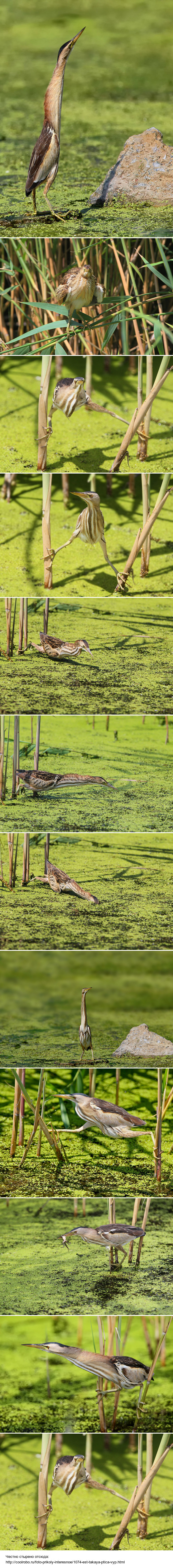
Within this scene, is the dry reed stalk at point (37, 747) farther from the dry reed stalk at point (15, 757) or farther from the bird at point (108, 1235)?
the bird at point (108, 1235)

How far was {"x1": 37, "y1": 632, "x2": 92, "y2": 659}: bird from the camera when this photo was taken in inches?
82.0

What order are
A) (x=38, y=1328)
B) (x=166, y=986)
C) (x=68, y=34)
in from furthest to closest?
1. (x=166, y=986)
2. (x=38, y=1328)
3. (x=68, y=34)

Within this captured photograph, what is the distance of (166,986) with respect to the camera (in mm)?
2395

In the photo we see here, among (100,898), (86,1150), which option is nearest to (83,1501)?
(86,1150)

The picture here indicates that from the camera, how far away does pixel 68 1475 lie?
81.4 inches

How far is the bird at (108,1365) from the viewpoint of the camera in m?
2.05

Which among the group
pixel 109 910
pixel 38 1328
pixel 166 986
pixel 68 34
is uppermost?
pixel 68 34

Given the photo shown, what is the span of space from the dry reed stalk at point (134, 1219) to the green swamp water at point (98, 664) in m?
0.86

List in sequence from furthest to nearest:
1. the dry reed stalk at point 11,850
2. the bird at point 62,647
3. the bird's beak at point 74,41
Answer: the dry reed stalk at point 11,850 → the bird at point 62,647 → the bird's beak at point 74,41

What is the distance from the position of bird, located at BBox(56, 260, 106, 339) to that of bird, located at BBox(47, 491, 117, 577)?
0.27 metres

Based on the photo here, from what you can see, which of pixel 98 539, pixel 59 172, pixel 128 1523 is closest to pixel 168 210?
pixel 59 172

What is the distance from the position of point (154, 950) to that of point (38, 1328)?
2.25 ft

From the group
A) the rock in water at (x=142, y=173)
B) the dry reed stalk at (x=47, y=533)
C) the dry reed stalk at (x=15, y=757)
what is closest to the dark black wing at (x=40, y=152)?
the rock in water at (x=142, y=173)

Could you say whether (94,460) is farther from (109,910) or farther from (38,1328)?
(38,1328)
